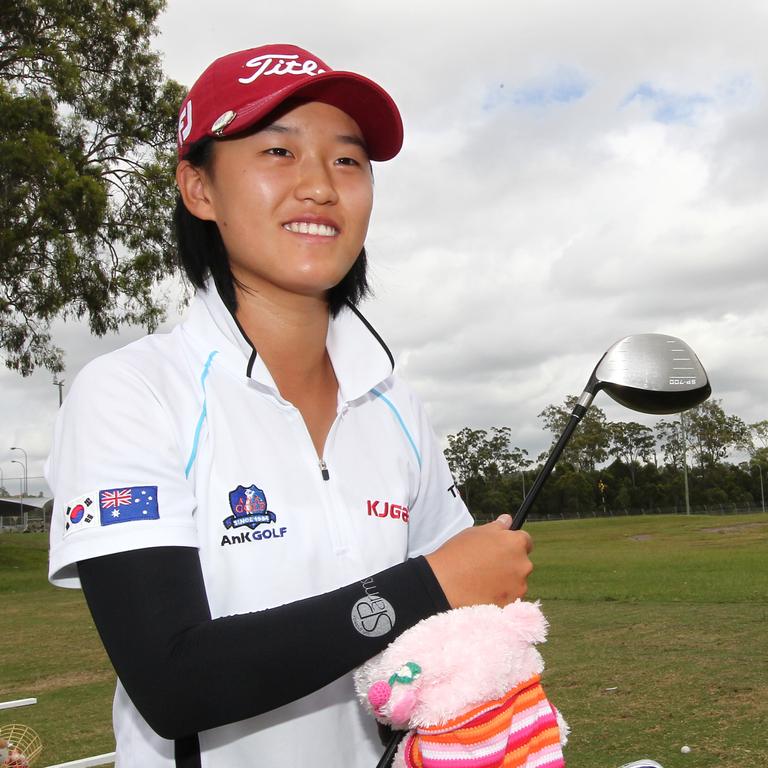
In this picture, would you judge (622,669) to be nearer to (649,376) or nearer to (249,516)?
(649,376)

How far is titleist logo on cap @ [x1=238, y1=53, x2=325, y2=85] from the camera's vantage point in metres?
1.85

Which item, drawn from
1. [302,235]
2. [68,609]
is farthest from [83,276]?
[302,235]

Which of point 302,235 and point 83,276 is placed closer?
point 302,235

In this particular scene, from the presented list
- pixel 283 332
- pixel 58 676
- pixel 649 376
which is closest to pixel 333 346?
pixel 283 332

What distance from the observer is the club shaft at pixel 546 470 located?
185 cm

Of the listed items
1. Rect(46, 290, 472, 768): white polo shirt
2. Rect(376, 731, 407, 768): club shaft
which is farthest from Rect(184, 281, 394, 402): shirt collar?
Rect(376, 731, 407, 768): club shaft

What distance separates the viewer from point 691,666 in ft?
23.9

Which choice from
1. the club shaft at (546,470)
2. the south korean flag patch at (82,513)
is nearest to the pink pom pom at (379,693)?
the club shaft at (546,470)

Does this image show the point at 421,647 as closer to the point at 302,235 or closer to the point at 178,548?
the point at 178,548

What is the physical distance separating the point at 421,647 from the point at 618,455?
83920 millimetres

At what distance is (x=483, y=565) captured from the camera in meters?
1.65

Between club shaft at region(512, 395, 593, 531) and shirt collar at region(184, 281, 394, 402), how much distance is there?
0.40 m

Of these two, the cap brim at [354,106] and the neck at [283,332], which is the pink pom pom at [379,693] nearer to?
the neck at [283,332]

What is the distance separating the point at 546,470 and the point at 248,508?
0.61 m
